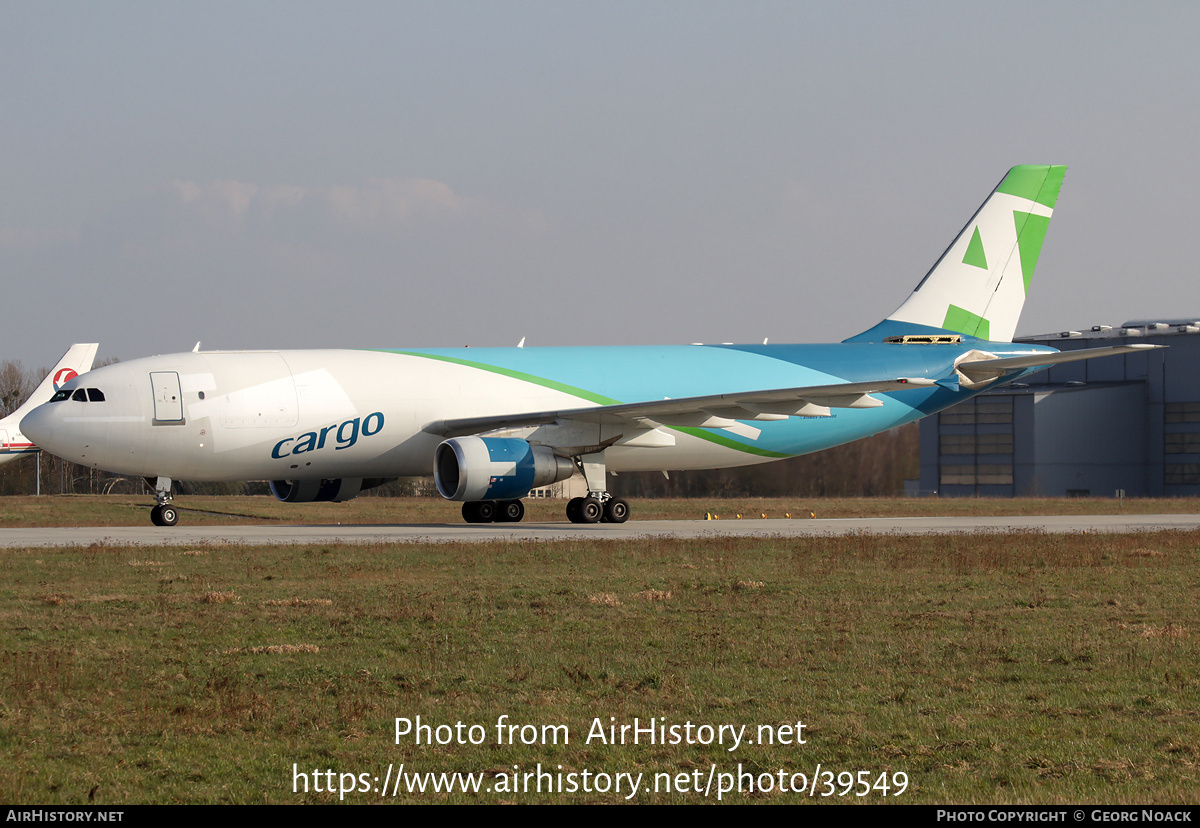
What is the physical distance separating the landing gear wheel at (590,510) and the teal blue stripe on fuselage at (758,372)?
2.24 metres

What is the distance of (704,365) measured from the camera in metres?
28.0

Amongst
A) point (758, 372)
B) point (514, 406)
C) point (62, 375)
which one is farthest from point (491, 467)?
point (62, 375)

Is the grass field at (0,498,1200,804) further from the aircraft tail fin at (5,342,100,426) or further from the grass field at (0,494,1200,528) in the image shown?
the aircraft tail fin at (5,342,100,426)

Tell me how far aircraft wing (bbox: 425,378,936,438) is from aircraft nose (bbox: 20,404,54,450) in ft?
24.0

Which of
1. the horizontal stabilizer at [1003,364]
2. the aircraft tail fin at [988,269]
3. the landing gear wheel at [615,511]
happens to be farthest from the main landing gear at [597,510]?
the horizontal stabilizer at [1003,364]

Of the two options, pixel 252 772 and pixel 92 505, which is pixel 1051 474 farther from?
pixel 252 772

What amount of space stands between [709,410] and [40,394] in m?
30.9

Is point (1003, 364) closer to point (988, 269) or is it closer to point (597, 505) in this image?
point (988, 269)

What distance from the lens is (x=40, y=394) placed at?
148ft

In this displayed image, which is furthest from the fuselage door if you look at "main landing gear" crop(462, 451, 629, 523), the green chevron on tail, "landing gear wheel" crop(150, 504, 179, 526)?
the green chevron on tail

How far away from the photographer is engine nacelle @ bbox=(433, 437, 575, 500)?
2347 centimetres

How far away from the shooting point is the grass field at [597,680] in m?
6.14
